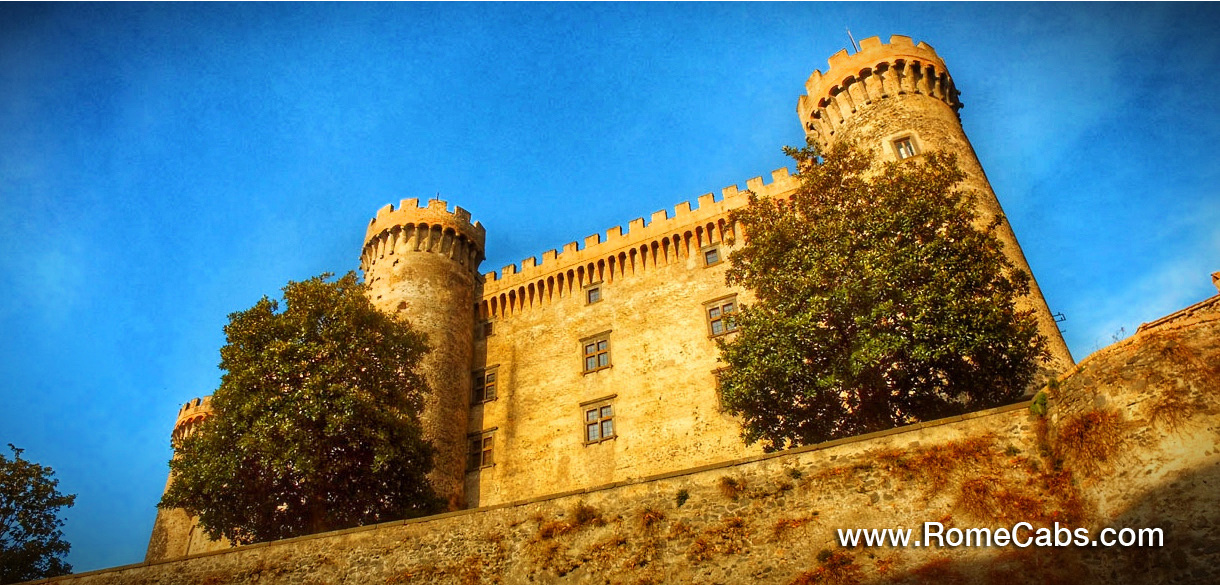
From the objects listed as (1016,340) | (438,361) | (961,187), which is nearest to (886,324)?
(1016,340)

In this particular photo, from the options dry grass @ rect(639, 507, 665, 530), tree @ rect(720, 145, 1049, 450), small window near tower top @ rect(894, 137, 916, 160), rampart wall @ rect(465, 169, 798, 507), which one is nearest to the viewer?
dry grass @ rect(639, 507, 665, 530)

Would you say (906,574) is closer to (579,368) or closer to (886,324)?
(886,324)

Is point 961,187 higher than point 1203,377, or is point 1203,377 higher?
point 961,187

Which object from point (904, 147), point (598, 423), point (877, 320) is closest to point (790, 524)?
point (877, 320)

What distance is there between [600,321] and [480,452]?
689 centimetres

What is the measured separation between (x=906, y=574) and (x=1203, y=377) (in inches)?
201

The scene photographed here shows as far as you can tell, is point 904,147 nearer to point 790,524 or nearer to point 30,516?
point 790,524

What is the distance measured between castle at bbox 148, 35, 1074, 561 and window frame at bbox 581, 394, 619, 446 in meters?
0.07

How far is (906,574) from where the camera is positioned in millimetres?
10641

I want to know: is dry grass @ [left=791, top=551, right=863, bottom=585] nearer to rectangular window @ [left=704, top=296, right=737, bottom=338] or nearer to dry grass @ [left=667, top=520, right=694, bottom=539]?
dry grass @ [left=667, top=520, right=694, bottom=539]

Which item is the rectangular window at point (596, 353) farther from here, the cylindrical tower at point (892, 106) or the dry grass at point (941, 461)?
the dry grass at point (941, 461)

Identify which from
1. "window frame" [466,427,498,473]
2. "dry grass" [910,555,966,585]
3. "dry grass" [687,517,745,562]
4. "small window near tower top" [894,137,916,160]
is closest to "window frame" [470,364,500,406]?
"window frame" [466,427,498,473]

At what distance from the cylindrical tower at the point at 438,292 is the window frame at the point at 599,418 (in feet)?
16.3

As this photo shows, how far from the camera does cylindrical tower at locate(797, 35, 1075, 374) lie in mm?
23766
